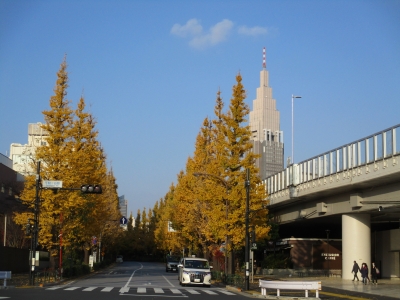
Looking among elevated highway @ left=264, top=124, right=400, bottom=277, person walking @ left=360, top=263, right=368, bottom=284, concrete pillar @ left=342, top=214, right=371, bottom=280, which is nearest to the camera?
elevated highway @ left=264, top=124, right=400, bottom=277

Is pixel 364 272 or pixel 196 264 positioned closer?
pixel 196 264

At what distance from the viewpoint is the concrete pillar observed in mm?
41312

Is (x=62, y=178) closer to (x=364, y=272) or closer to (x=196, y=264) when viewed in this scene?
(x=196, y=264)

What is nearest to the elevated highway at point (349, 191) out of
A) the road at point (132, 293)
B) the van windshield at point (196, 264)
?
the road at point (132, 293)

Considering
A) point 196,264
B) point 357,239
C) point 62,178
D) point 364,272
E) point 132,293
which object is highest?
point 62,178

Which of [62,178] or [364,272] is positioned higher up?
[62,178]

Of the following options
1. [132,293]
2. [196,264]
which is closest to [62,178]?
[196,264]

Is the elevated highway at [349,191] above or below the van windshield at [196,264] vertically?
above

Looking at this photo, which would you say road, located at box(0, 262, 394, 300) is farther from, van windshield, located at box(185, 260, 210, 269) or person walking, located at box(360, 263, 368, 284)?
person walking, located at box(360, 263, 368, 284)

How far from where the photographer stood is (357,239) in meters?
41.4

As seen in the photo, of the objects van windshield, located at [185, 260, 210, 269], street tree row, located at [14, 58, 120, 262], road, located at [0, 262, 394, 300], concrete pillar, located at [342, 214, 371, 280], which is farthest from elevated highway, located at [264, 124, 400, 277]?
street tree row, located at [14, 58, 120, 262]

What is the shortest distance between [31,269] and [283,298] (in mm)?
15736

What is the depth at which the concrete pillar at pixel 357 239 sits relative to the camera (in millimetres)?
41312

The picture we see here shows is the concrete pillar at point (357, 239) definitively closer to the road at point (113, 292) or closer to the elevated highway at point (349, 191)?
the elevated highway at point (349, 191)
